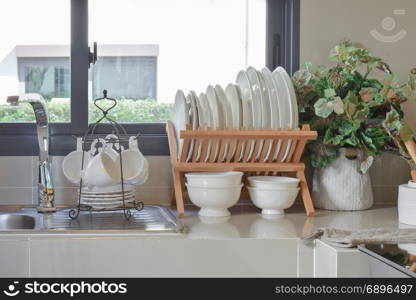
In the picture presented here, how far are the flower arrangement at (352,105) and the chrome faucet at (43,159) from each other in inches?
29.7

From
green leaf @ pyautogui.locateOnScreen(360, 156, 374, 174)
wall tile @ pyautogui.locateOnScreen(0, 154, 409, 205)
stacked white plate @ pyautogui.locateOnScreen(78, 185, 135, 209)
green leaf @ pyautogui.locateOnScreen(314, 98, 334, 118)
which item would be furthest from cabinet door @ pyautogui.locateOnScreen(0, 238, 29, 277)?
green leaf @ pyautogui.locateOnScreen(360, 156, 374, 174)

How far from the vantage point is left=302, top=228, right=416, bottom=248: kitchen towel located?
1.44 meters

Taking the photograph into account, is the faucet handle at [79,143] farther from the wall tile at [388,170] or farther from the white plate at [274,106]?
the wall tile at [388,170]

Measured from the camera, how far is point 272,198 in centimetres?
189

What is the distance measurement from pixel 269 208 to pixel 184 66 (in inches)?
23.2

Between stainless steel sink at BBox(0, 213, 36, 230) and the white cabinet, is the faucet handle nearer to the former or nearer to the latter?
stainless steel sink at BBox(0, 213, 36, 230)

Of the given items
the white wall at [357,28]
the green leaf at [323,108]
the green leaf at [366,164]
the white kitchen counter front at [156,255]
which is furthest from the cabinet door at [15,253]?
the white wall at [357,28]

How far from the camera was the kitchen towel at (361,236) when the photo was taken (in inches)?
56.6

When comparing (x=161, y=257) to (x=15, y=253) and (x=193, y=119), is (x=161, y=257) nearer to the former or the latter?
(x=15, y=253)

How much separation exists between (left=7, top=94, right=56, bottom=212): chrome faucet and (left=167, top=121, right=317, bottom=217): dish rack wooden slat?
1.18ft

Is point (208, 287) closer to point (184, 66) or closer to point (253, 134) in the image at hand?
point (253, 134)

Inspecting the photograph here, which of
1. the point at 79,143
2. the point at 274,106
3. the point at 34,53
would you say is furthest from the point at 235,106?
the point at 34,53

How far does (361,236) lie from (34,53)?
4.07 ft

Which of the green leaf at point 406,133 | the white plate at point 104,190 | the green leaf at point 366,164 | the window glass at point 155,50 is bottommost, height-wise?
the white plate at point 104,190
